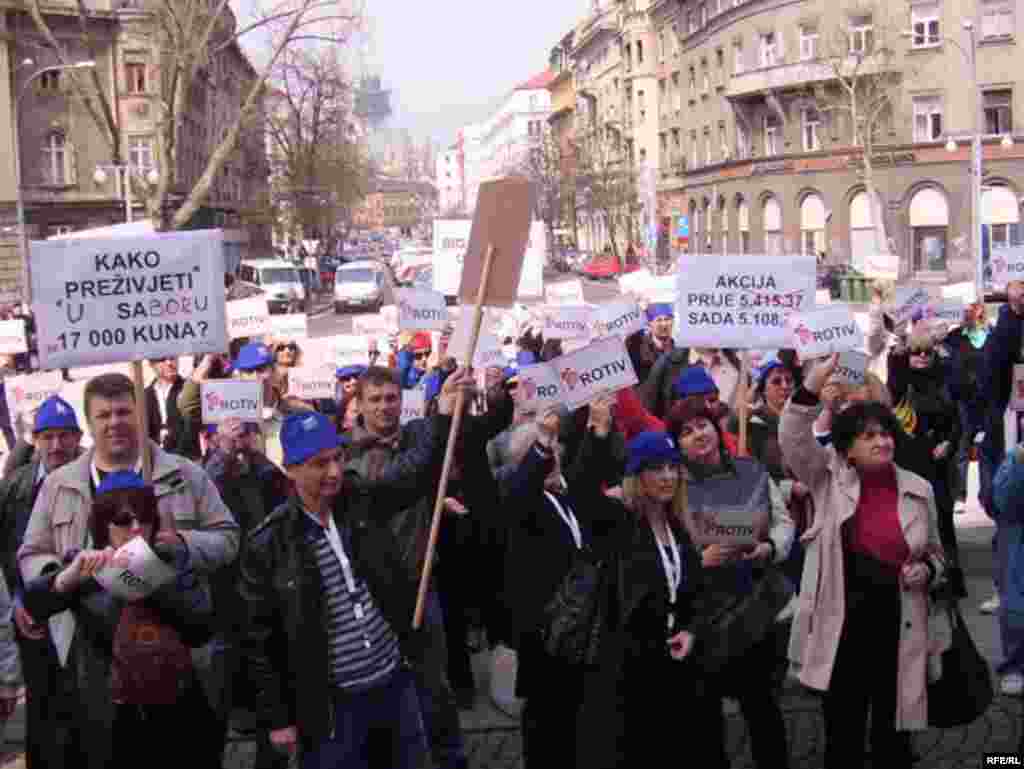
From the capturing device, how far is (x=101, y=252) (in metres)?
5.05

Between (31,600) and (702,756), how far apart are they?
7.46 feet

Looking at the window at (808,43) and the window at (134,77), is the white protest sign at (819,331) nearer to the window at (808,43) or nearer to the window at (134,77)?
the window at (808,43)

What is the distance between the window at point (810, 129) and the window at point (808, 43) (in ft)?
7.49

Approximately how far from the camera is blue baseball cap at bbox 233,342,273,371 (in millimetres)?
8375

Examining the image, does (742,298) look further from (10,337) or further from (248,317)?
(10,337)

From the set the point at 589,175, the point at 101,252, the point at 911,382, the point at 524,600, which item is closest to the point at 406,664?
the point at 524,600

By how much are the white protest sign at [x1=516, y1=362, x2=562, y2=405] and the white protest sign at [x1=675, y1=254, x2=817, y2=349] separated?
134 cm

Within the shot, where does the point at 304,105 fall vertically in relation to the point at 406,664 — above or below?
above

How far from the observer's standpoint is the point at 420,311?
9844 millimetres

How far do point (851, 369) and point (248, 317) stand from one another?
6.36m

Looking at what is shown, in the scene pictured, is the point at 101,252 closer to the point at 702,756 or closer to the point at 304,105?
the point at 702,756

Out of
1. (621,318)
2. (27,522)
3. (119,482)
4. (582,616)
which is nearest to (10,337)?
(621,318)

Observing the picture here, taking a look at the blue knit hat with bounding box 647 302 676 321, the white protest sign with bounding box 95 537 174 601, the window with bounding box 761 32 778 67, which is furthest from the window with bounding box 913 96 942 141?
the white protest sign with bounding box 95 537 174 601

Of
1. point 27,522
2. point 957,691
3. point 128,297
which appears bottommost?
point 957,691
